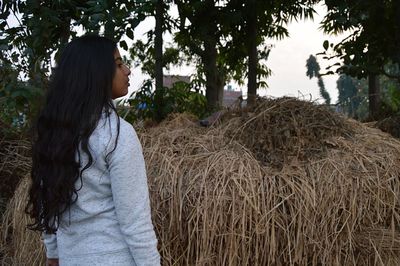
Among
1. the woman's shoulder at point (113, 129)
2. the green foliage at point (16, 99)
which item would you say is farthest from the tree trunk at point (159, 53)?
the woman's shoulder at point (113, 129)

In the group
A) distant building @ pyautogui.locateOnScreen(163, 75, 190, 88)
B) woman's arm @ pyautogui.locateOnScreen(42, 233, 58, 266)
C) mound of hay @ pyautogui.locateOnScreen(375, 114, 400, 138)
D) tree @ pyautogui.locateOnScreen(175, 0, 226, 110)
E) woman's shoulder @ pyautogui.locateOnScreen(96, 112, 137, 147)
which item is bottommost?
Result: woman's arm @ pyautogui.locateOnScreen(42, 233, 58, 266)

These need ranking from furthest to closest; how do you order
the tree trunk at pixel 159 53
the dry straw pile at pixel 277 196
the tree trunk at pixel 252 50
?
the tree trunk at pixel 252 50 → the tree trunk at pixel 159 53 → the dry straw pile at pixel 277 196

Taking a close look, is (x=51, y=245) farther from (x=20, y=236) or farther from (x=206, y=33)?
(x=206, y=33)

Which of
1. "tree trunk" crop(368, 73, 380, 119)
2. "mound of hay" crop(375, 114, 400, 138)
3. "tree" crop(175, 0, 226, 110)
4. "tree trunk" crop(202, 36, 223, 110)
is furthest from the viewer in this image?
"tree trunk" crop(202, 36, 223, 110)

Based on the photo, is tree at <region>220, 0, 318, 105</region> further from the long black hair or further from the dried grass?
the long black hair

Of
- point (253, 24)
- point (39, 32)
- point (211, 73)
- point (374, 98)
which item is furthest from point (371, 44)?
point (39, 32)

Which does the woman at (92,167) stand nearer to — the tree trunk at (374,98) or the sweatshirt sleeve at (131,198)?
the sweatshirt sleeve at (131,198)

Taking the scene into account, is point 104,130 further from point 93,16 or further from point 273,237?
point 93,16

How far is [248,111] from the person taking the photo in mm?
2863

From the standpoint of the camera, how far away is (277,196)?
2318 mm

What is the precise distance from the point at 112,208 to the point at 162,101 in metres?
3.00

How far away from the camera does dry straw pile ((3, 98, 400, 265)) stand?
228cm

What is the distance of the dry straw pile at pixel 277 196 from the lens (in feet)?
7.47

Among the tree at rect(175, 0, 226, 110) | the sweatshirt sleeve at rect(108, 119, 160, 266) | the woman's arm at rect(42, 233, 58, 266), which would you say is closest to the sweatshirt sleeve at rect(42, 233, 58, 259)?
the woman's arm at rect(42, 233, 58, 266)
